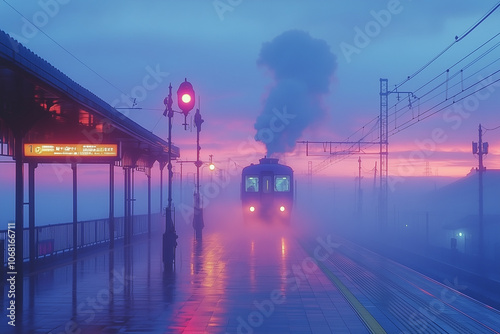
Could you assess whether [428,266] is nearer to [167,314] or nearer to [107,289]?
[107,289]

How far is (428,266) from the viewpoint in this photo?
3019 cm

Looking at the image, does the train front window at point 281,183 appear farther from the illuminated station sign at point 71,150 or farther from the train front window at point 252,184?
the illuminated station sign at point 71,150

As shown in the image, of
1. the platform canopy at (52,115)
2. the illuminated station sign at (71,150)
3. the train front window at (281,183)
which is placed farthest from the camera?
the train front window at (281,183)

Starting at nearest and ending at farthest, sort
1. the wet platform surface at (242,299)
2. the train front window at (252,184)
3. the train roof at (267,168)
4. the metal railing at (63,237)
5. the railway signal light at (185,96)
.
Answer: the wet platform surface at (242,299), the railway signal light at (185,96), the metal railing at (63,237), the train roof at (267,168), the train front window at (252,184)

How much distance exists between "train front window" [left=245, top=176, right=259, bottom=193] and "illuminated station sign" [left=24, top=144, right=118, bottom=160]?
2309 cm

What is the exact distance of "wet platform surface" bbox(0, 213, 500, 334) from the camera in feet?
36.0

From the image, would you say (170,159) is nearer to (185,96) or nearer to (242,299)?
(185,96)

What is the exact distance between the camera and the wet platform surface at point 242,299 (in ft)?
36.0

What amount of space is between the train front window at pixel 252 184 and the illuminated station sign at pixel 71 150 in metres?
23.1

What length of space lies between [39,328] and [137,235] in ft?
89.3

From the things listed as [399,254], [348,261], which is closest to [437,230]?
[399,254]

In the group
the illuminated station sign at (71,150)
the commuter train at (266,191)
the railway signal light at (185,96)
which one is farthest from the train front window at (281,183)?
the illuminated station sign at (71,150)

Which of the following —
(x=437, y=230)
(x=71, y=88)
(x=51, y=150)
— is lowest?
(x=437, y=230)

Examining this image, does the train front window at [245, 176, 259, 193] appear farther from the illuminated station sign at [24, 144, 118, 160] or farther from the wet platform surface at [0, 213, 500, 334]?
the illuminated station sign at [24, 144, 118, 160]
